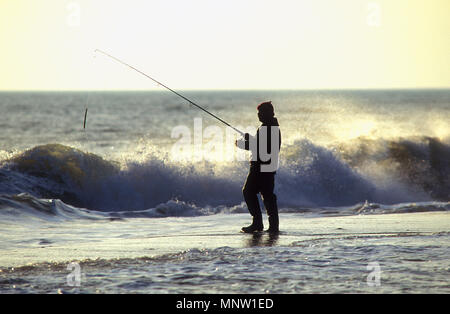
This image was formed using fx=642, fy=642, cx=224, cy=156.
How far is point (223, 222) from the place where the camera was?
10.6 meters

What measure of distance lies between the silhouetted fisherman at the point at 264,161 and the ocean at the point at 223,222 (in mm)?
390

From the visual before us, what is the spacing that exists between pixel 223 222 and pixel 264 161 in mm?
2137

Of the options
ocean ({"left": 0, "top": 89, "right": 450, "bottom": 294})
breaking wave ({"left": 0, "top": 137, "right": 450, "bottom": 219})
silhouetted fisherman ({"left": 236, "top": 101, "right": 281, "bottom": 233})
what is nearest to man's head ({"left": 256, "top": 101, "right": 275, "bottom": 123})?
silhouetted fisherman ({"left": 236, "top": 101, "right": 281, "bottom": 233})

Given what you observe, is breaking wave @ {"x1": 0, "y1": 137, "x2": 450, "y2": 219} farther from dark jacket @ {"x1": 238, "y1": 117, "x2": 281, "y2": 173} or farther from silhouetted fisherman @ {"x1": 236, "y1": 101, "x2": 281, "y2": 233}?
dark jacket @ {"x1": 238, "y1": 117, "x2": 281, "y2": 173}

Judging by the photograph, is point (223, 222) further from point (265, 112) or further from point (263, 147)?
point (265, 112)

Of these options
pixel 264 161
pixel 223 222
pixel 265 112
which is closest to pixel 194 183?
pixel 223 222

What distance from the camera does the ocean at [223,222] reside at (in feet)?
20.0

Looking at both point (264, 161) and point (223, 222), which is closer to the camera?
point (264, 161)

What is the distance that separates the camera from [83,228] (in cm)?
996

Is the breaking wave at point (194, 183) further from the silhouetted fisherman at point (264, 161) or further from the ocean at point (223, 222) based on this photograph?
the silhouetted fisherman at point (264, 161)

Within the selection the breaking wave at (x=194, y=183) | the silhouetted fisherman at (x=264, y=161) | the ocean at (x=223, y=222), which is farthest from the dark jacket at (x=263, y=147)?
the breaking wave at (x=194, y=183)

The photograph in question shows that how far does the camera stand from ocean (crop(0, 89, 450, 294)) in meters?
6.09

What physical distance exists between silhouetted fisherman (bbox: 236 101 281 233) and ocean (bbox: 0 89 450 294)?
15.4 inches
